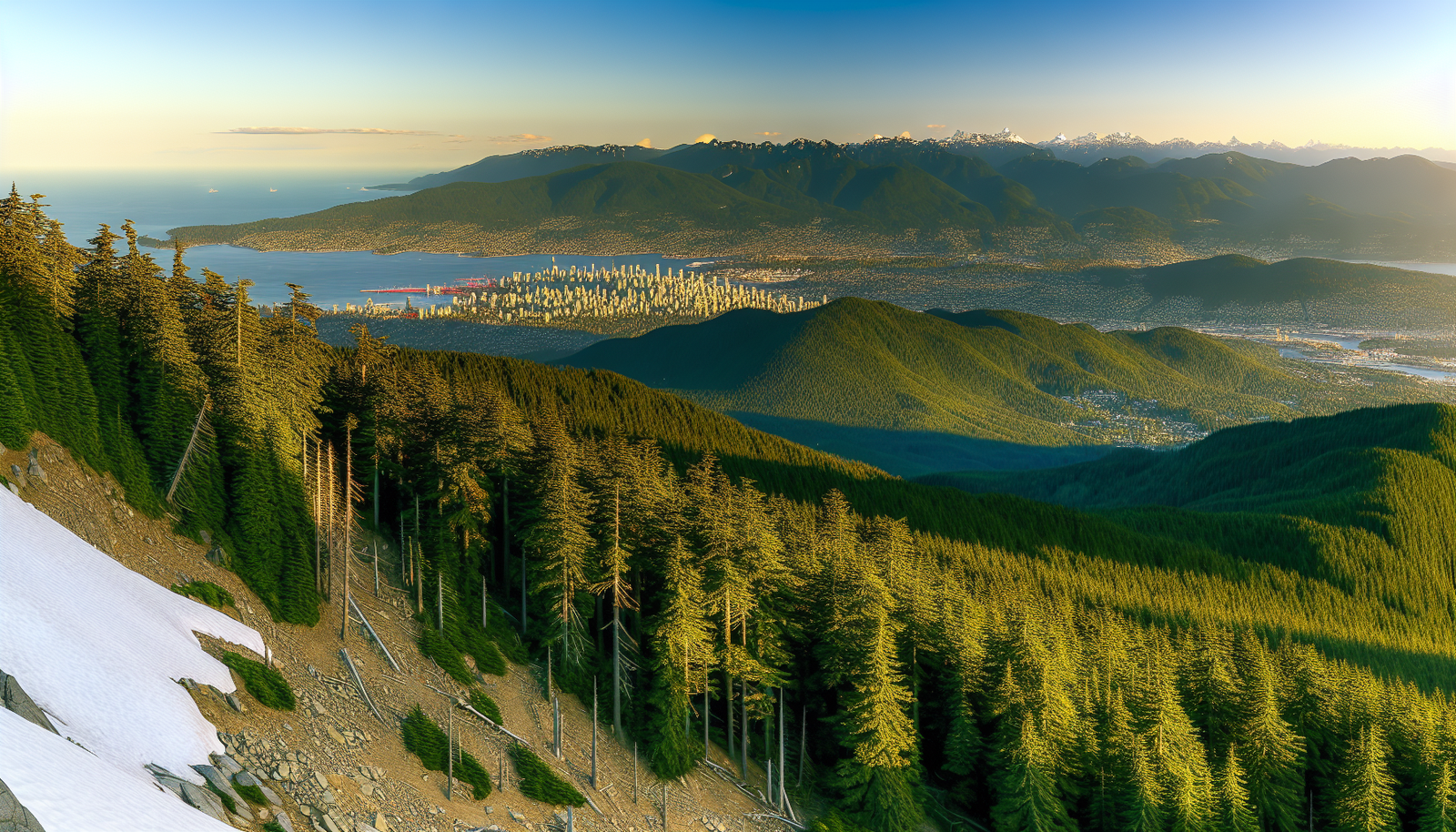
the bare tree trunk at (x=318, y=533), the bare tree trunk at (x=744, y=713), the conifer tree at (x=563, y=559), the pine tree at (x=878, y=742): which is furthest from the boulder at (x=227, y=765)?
the pine tree at (x=878, y=742)

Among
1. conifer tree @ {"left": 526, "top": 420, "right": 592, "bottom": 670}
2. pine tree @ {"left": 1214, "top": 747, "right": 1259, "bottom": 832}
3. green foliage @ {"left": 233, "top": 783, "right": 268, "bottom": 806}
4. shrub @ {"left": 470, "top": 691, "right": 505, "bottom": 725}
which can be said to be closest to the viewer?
green foliage @ {"left": 233, "top": 783, "right": 268, "bottom": 806}

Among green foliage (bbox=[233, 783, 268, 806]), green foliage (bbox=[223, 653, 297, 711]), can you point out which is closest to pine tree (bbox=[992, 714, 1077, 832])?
green foliage (bbox=[223, 653, 297, 711])

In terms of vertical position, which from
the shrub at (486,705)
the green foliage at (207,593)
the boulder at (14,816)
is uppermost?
the boulder at (14,816)

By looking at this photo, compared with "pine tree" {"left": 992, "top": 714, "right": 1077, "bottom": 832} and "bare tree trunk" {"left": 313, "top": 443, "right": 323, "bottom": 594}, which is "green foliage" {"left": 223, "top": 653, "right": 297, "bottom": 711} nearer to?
"bare tree trunk" {"left": 313, "top": 443, "right": 323, "bottom": 594}

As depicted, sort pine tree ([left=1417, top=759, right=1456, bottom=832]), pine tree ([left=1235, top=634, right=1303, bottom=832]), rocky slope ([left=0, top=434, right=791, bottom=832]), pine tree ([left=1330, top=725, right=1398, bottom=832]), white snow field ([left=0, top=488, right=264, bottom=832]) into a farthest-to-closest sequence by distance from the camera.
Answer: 1. pine tree ([left=1235, top=634, right=1303, bottom=832])
2. pine tree ([left=1417, top=759, right=1456, bottom=832])
3. pine tree ([left=1330, top=725, right=1398, bottom=832])
4. rocky slope ([left=0, top=434, right=791, bottom=832])
5. white snow field ([left=0, top=488, right=264, bottom=832])

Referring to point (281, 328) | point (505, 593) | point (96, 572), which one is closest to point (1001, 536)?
point (505, 593)

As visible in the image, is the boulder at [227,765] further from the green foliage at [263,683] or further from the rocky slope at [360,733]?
the green foliage at [263,683]
